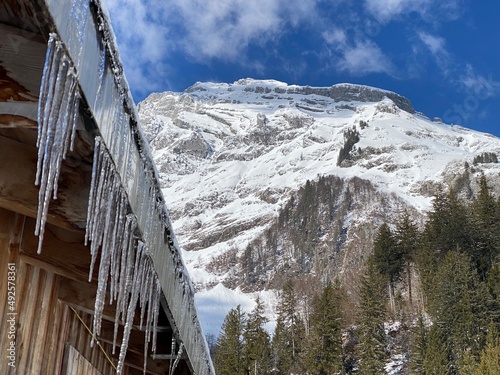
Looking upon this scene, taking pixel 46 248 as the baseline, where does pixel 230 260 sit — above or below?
above

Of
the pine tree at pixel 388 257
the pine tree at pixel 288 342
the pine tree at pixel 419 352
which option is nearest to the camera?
the pine tree at pixel 419 352

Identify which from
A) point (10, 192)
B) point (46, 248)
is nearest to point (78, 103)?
point (10, 192)

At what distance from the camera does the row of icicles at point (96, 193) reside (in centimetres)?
113

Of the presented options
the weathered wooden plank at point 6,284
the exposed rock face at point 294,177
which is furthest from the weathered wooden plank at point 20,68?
the exposed rock face at point 294,177

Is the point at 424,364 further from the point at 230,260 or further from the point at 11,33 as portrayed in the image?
the point at 230,260

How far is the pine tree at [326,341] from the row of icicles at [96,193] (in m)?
27.4

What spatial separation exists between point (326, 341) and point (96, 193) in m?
29.1

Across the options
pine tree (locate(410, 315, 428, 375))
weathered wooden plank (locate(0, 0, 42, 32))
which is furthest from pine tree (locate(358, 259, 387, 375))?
weathered wooden plank (locate(0, 0, 42, 32))

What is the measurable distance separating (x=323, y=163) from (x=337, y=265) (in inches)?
1841

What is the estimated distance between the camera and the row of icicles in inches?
44.3

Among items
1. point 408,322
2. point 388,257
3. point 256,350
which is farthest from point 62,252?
point 388,257

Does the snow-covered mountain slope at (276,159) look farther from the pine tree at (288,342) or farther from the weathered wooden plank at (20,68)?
the weathered wooden plank at (20,68)

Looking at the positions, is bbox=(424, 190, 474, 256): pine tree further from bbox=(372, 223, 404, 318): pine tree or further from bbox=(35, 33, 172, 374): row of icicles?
bbox=(35, 33, 172, 374): row of icicles

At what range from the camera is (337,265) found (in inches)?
2820
